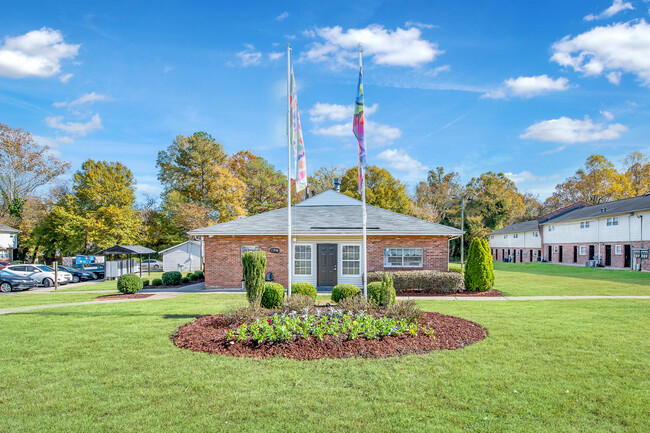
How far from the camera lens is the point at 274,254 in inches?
693

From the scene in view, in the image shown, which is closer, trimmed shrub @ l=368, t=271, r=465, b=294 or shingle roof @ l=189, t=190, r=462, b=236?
trimmed shrub @ l=368, t=271, r=465, b=294

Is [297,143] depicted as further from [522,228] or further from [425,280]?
[522,228]

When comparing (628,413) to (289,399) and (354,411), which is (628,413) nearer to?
(354,411)

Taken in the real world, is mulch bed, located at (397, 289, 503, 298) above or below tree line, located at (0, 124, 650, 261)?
below

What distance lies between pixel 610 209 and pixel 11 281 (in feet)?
150

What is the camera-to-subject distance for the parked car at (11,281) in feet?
63.5

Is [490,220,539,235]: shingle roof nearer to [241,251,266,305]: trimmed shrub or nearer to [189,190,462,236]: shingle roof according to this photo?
[189,190,462,236]: shingle roof

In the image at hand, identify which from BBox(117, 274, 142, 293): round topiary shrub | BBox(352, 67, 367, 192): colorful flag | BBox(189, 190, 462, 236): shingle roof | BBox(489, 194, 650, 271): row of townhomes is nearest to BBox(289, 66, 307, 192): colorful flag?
BBox(352, 67, 367, 192): colorful flag

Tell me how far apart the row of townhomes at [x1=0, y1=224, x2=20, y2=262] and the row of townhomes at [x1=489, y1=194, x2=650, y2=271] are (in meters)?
58.0

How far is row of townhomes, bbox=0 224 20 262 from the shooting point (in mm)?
38425

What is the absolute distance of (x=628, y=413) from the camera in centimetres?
432

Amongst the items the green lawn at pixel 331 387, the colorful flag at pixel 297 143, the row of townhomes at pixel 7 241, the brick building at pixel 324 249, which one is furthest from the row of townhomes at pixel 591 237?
the row of townhomes at pixel 7 241

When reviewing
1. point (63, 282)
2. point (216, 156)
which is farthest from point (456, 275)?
point (216, 156)

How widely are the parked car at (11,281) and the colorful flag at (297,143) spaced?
18337 mm
